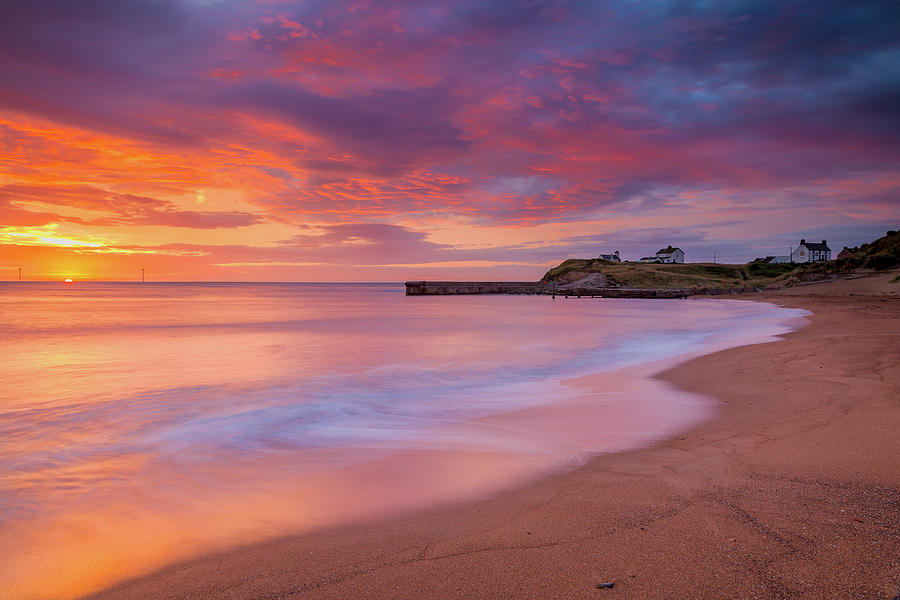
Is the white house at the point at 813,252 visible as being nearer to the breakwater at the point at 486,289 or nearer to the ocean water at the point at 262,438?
the breakwater at the point at 486,289

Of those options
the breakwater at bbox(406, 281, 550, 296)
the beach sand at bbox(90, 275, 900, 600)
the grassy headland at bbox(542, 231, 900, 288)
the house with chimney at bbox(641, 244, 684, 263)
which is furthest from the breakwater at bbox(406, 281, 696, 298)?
the beach sand at bbox(90, 275, 900, 600)

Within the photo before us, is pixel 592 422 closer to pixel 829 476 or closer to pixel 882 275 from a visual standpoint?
pixel 829 476

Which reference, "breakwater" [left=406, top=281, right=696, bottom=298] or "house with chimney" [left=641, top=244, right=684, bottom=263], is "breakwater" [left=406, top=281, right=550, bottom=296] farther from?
"house with chimney" [left=641, top=244, right=684, bottom=263]

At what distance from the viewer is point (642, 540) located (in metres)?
3.28

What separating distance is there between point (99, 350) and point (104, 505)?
17562mm

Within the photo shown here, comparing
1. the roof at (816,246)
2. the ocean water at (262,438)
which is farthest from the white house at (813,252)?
the ocean water at (262,438)

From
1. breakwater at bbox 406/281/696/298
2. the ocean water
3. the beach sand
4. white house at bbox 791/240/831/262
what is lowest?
the ocean water

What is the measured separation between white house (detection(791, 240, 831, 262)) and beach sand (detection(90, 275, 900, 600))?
6188 inches

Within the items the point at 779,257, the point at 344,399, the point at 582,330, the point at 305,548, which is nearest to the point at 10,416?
the point at 344,399

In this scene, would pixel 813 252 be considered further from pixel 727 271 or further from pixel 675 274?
pixel 675 274

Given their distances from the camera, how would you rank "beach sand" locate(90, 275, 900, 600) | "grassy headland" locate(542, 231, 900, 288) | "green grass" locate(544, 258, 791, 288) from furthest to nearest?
"green grass" locate(544, 258, 791, 288) → "grassy headland" locate(542, 231, 900, 288) → "beach sand" locate(90, 275, 900, 600)

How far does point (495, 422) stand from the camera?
25.2ft

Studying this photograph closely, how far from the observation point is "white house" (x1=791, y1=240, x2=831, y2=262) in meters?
132

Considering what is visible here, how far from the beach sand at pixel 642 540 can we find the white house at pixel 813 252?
516 feet
